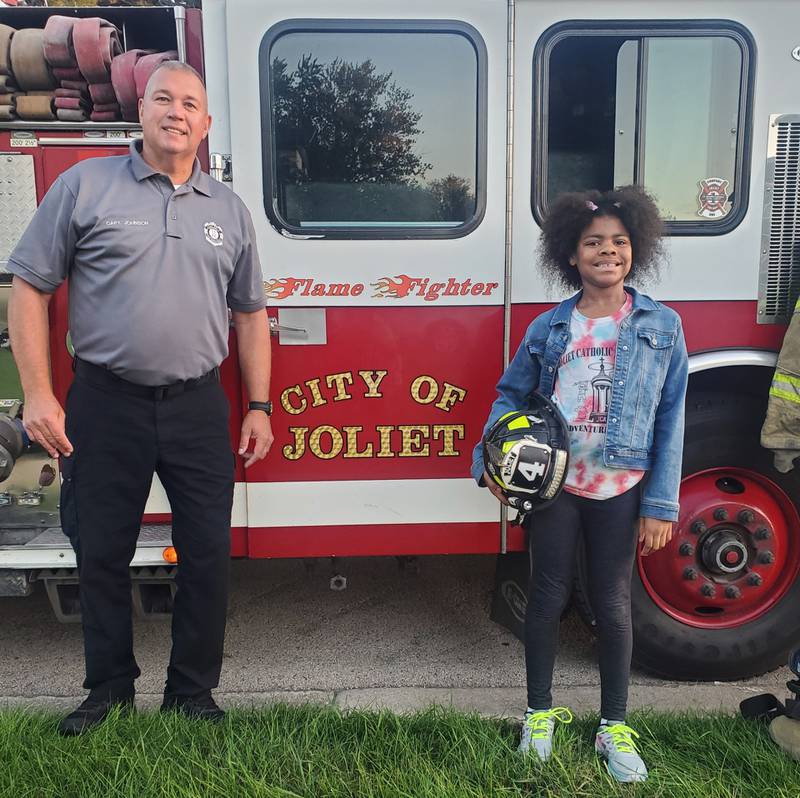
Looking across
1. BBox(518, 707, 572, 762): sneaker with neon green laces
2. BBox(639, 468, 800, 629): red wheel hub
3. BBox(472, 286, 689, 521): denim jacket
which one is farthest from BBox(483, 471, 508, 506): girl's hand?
BBox(639, 468, 800, 629): red wheel hub

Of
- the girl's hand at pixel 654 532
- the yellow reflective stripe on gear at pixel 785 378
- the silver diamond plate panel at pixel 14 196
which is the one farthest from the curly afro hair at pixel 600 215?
the silver diamond plate panel at pixel 14 196

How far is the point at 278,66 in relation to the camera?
2.71 metres

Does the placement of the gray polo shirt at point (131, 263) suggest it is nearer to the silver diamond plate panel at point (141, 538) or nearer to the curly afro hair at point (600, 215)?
the silver diamond plate panel at point (141, 538)

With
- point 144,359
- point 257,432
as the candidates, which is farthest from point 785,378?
point 144,359

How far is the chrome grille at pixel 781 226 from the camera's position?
2779 mm

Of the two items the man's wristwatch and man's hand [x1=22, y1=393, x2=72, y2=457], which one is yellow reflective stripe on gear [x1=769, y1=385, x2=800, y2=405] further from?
man's hand [x1=22, y1=393, x2=72, y2=457]

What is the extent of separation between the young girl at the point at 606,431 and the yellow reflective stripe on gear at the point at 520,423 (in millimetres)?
149

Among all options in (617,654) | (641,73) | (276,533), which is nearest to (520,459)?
(617,654)

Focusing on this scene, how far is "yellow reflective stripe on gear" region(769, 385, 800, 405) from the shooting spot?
8.74 ft

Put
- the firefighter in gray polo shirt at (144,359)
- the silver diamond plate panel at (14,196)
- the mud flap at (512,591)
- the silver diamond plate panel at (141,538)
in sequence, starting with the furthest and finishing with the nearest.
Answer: the mud flap at (512,591) → the silver diamond plate panel at (141,538) → the silver diamond plate panel at (14,196) → the firefighter in gray polo shirt at (144,359)

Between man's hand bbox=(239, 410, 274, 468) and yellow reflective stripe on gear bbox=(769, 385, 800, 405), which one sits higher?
yellow reflective stripe on gear bbox=(769, 385, 800, 405)

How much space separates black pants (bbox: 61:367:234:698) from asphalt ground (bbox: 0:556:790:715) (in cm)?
48

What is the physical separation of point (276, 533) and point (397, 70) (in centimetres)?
176

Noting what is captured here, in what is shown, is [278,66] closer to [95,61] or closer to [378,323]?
[95,61]
